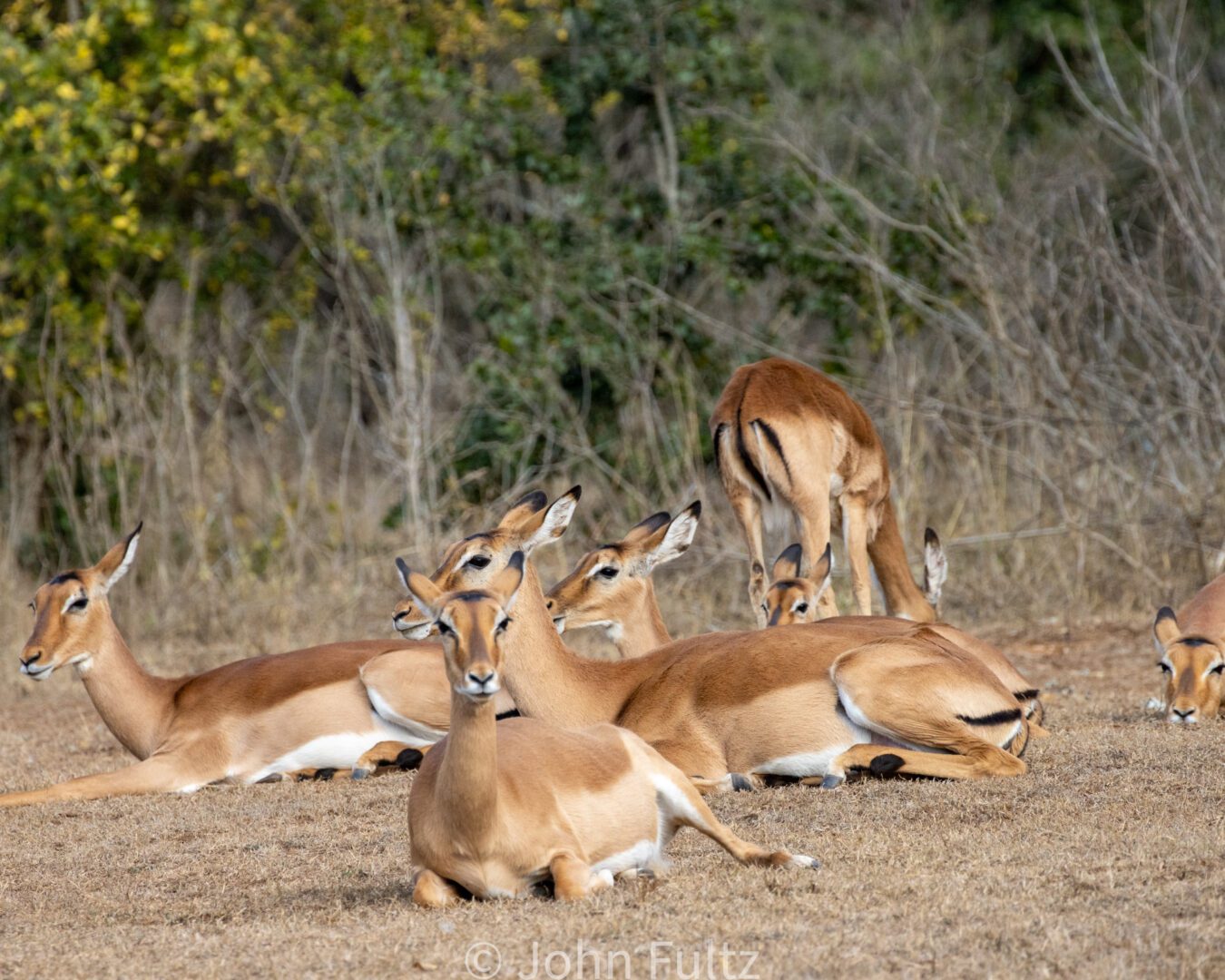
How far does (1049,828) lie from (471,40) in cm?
1066

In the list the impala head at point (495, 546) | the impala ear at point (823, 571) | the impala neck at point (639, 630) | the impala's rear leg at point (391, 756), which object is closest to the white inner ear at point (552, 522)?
the impala head at point (495, 546)

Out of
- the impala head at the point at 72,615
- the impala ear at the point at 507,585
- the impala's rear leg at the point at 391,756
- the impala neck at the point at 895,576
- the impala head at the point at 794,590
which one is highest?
the impala ear at the point at 507,585

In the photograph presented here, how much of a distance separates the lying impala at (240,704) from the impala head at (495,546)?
241mm

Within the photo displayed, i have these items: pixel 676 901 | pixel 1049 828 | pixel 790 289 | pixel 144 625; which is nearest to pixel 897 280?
pixel 790 289

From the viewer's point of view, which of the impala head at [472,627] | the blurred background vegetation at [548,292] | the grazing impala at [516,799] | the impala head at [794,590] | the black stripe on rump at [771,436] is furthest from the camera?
the blurred background vegetation at [548,292]

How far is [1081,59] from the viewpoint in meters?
18.5

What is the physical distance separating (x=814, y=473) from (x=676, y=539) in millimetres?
1307

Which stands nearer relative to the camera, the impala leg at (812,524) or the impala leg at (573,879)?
the impala leg at (573,879)

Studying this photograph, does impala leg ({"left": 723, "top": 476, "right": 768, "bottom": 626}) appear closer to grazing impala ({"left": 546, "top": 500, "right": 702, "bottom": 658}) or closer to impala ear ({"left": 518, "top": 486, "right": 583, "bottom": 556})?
grazing impala ({"left": 546, "top": 500, "right": 702, "bottom": 658})

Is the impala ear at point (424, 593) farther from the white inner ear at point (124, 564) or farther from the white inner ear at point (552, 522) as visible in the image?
the white inner ear at point (124, 564)

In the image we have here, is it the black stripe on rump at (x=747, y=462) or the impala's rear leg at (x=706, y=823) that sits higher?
the impala's rear leg at (x=706, y=823)

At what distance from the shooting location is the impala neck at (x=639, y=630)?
24.0ft

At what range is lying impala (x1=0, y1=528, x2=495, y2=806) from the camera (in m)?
6.77

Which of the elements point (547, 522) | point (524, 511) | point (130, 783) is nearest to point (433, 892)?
point (547, 522)
